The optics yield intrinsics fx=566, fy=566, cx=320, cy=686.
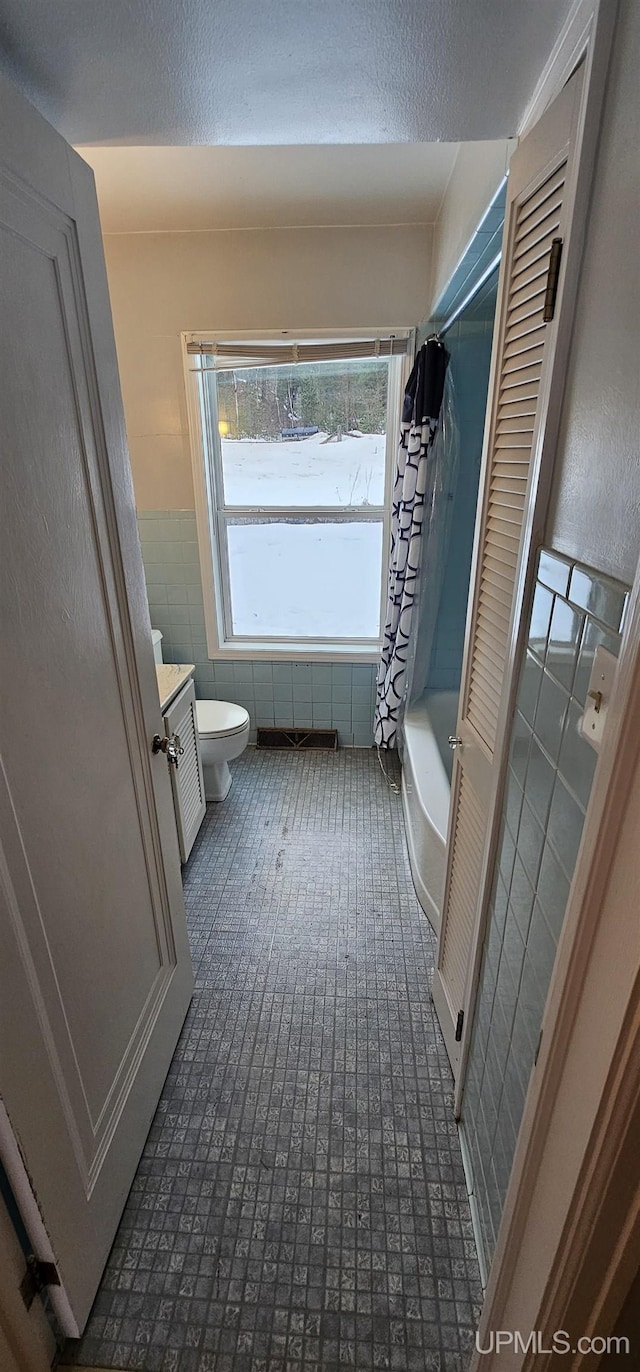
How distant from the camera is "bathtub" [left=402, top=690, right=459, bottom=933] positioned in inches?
78.4

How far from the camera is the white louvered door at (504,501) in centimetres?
88

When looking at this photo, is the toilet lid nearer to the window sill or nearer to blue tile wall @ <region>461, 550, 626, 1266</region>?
the window sill

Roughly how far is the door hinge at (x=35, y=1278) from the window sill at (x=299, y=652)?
2.42 m

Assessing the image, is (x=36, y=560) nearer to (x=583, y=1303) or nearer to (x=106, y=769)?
(x=106, y=769)

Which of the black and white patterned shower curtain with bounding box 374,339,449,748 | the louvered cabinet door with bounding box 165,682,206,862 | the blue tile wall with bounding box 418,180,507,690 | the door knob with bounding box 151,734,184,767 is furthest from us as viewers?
the black and white patterned shower curtain with bounding box 374,339,449,748

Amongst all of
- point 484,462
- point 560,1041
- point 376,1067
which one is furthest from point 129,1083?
point 484,462

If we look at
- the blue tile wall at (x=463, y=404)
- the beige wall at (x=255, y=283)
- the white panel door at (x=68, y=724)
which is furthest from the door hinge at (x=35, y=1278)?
the beige wall at (x=255, y=283)

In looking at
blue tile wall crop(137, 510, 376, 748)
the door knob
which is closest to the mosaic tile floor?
the door knob

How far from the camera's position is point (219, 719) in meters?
2.64

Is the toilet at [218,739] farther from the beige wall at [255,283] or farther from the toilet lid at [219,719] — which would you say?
the beige wall at [255,283]

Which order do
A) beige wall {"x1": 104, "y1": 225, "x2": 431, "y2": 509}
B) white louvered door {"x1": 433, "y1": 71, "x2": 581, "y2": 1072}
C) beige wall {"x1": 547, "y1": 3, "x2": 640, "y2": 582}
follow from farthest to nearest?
beige wall {"x1": 104, "y1": 225, "x2": 431, "y2": 509}, white louvered door {"x1": 433, "y1": 71, "x2": 581, "y2": 1072}, beige wall {"x1": 547, "y1": 3, "x2": 640, "y2": 582}

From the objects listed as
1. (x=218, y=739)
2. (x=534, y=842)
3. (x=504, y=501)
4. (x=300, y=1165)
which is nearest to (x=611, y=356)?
(x=504, y=501)

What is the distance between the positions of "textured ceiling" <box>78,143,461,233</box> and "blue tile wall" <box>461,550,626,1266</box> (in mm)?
1682

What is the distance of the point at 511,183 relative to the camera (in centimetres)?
102
